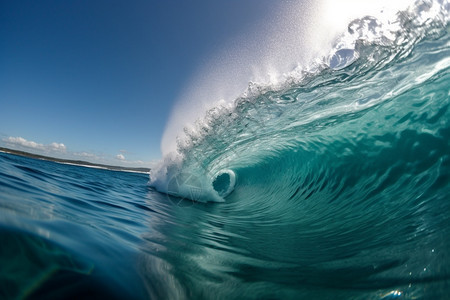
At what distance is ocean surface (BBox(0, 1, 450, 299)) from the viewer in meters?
1.30

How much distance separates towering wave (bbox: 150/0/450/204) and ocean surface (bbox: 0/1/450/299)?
0.03m

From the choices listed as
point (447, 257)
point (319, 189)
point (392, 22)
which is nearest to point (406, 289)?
point (447, 257)

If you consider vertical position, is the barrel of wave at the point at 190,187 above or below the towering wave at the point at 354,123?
below

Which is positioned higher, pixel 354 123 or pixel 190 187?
pixel 354 123

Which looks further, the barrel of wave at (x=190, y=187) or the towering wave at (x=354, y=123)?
the barrel of wave at (x=190, y=187)

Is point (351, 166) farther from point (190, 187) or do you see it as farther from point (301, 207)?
point (190, 187)

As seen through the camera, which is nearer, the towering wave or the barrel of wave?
the towering wave

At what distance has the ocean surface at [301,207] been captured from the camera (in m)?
1.30

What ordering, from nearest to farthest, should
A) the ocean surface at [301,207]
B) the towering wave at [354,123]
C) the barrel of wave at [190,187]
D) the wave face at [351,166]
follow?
the ocean surface at [301,207] < the wave face at [351,166] < the towering wave at [354,123] < the barrel of wave at [190,187]

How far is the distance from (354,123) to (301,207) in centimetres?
276

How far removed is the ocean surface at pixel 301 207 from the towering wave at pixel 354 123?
0.03 meters

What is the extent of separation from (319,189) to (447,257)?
448cm

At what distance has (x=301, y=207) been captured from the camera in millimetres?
5258

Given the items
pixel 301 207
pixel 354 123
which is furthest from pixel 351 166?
pixel 301 207
